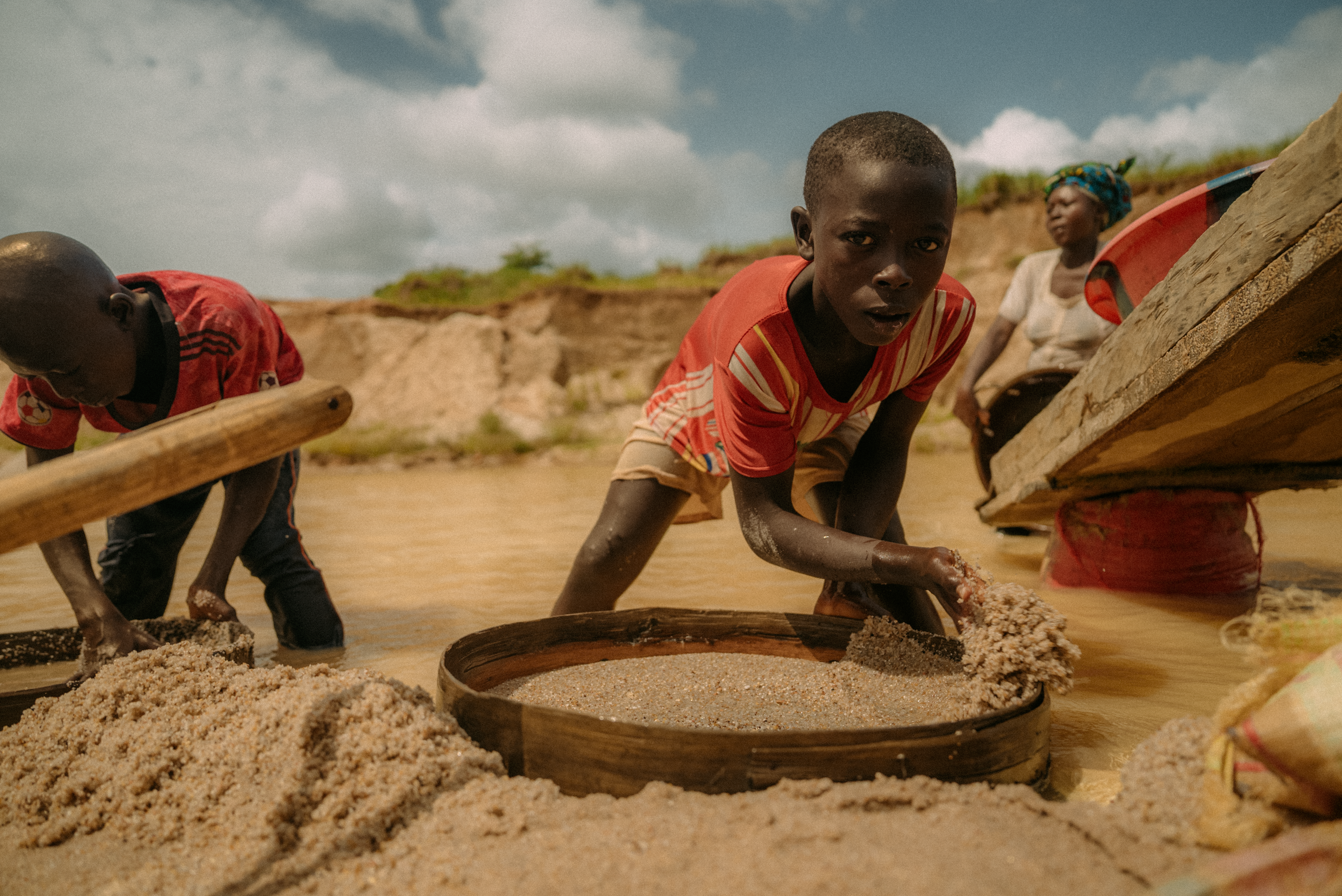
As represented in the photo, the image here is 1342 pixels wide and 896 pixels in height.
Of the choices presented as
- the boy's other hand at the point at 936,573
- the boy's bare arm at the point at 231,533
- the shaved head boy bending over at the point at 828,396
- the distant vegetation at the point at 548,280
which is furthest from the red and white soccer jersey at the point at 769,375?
the distant vegetation at the point at 548,280

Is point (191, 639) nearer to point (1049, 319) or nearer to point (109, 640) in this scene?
point (109, 640)

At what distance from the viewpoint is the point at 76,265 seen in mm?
2068

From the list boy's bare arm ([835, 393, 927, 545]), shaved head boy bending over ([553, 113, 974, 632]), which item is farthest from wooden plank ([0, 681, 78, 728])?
boy's bare arm ([835, 393, 927, 545])

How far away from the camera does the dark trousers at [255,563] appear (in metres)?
Result: 2.82

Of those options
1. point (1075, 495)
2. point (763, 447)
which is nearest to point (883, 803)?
point (763, 447)

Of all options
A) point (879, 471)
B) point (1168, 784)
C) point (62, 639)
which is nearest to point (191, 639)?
point (62, 639)

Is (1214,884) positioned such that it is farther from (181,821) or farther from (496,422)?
(496,422)

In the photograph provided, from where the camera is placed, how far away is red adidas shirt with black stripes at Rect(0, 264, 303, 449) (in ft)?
7.64

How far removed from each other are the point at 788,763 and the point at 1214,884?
0.59m

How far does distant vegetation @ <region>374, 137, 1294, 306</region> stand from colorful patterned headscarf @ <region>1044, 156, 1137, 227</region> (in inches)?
408

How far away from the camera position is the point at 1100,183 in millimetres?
3734

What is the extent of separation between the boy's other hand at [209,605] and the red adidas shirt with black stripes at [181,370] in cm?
54

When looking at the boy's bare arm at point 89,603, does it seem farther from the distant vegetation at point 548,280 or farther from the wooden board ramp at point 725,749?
the distant vegetation at point 548,280

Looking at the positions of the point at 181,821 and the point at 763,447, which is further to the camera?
the point at 763,447
